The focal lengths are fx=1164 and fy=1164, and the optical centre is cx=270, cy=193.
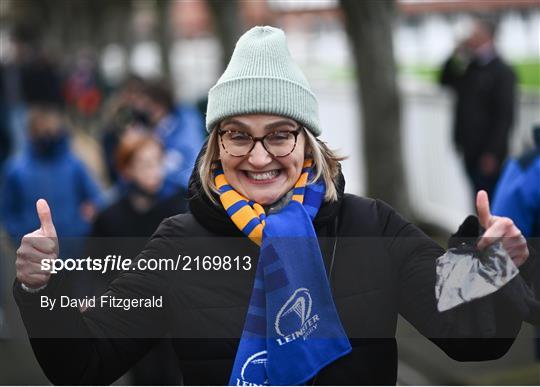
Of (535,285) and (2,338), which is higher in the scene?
(535,285)

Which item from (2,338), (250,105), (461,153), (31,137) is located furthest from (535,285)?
(461,153)

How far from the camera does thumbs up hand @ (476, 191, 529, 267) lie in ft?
8.75

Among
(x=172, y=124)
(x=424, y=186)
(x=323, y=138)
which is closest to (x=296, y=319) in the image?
(x=323, y=138)

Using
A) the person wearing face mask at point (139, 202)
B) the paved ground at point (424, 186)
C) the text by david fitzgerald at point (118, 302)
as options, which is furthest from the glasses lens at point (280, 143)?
the person wearing face mask at point (139, 202)

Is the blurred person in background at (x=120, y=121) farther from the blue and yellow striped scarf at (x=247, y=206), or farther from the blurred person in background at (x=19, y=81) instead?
the blue and yellow striped scarf at (x=247, y=206)

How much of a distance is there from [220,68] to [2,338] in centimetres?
971

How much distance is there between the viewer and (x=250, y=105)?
2906mm

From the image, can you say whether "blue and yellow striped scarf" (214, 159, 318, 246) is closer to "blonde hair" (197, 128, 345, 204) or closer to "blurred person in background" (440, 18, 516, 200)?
"blonde hair" (197, 128, 345, 204)

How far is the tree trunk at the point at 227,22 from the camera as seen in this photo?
1489cm

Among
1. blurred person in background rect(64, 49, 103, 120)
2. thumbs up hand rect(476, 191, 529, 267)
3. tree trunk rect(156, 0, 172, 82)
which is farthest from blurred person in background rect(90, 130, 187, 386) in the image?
blurred person in background rect(64, 49, 103, 120)

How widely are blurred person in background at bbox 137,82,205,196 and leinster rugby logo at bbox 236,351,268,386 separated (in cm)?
534

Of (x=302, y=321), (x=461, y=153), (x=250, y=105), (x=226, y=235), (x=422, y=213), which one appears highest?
(x=250, y=105)

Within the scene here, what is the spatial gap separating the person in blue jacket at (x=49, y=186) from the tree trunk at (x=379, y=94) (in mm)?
3600

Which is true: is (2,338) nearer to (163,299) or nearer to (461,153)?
(163,299)
